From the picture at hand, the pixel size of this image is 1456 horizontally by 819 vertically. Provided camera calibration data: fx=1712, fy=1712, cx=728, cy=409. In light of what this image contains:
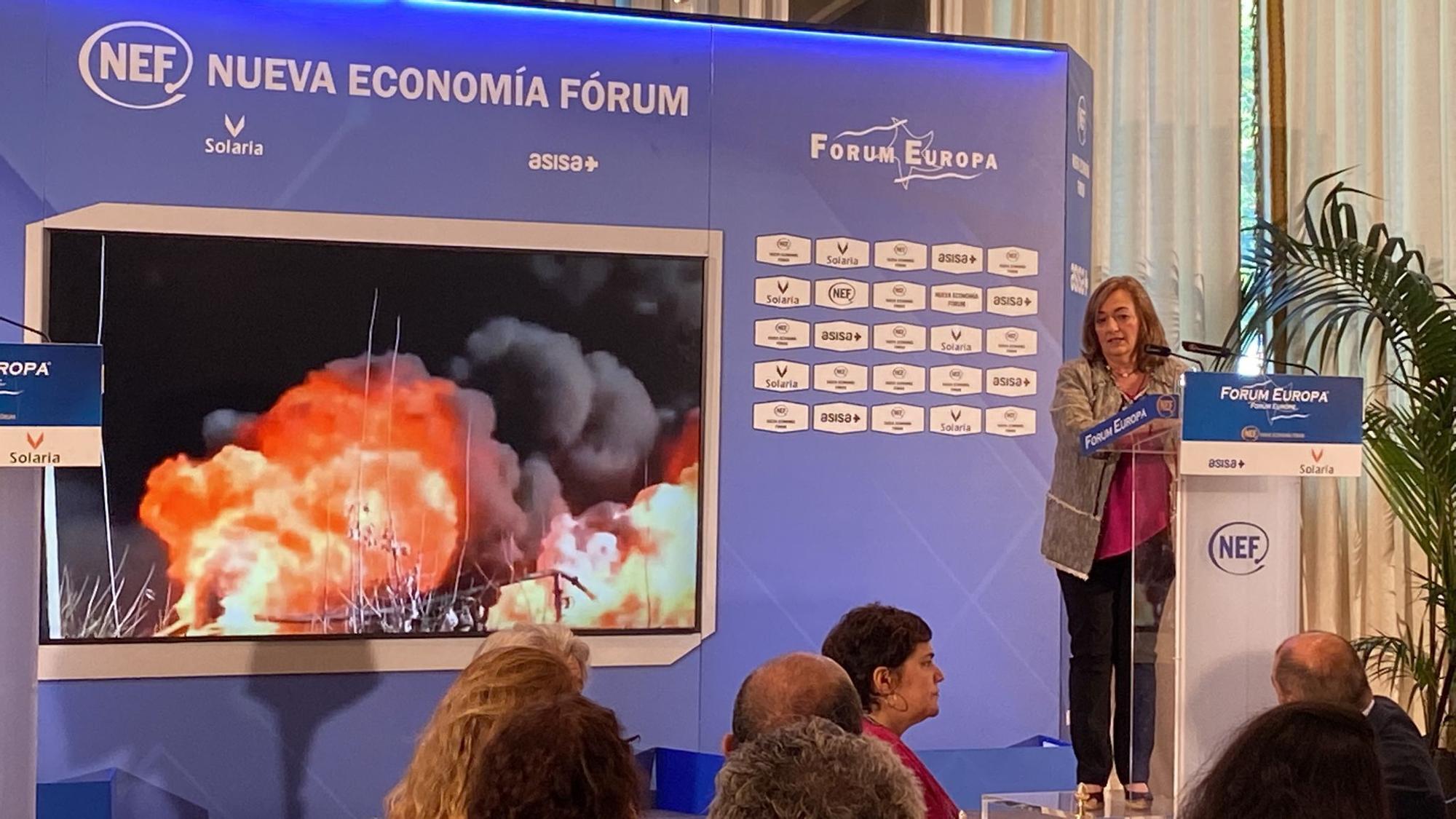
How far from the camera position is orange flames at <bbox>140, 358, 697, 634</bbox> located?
5309mm

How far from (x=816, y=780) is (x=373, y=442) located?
378cm

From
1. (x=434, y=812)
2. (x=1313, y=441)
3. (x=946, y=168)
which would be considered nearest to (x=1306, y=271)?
(x=946, y=168)

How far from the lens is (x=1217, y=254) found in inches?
296

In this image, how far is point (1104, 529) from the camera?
170 inches

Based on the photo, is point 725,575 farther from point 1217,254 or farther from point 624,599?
point 1217,254

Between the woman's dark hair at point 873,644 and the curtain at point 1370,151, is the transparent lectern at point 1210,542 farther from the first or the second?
the curtain at point 1370,151

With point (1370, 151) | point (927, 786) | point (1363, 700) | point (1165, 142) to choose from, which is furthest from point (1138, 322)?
point (1370, 151)

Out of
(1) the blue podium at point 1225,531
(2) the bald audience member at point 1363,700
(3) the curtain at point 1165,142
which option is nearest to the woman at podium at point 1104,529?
(1) the blue podium at point 1225,531

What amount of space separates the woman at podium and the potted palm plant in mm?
2835

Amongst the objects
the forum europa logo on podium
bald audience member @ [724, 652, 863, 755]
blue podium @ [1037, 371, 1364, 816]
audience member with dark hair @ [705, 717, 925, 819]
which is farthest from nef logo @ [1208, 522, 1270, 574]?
the forum europa logo on podium

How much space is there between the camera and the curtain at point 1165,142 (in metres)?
7.44

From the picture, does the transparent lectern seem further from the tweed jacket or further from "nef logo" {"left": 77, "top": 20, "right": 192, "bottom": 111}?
"nef logo" {"left": 77, "top": 20, "right": 192, "bottom": 111}

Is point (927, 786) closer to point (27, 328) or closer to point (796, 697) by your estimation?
point (796, 697)

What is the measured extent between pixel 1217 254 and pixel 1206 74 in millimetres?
813
